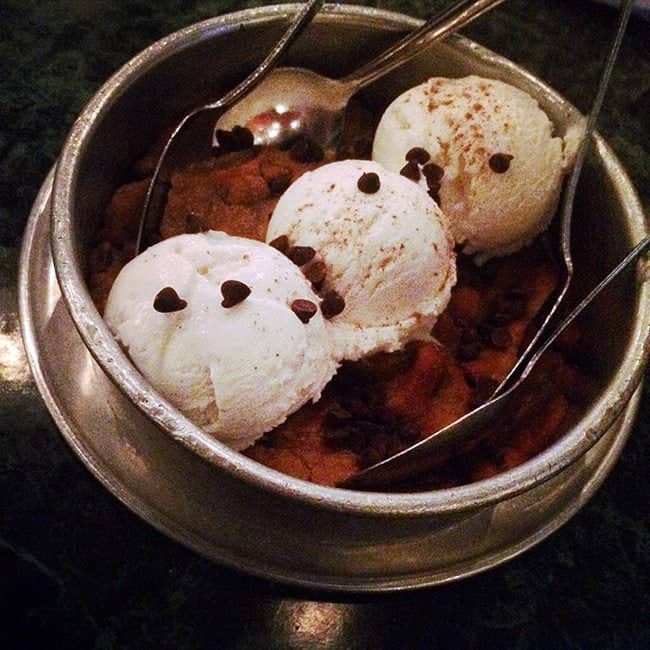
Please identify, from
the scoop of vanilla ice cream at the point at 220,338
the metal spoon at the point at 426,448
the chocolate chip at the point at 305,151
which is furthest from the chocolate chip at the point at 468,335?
the chocolate chip at the point at 305,151

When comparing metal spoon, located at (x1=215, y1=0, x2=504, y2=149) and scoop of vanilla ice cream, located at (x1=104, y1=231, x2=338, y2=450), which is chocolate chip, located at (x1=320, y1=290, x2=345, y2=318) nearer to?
scoop of vanilla ice cream, located at (x1=104, y1=231, x2=338, y2=450)

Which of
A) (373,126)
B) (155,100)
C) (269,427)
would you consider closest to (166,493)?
(269,427)

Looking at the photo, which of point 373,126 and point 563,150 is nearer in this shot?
point 563,150

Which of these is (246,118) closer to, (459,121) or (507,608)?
(459,121)

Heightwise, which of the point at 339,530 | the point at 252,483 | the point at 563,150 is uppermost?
the point at 563,150

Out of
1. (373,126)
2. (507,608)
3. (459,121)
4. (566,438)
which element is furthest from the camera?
(373,126)

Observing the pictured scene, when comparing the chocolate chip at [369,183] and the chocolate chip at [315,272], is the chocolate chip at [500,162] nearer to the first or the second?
the chocolate chip at [369,183]

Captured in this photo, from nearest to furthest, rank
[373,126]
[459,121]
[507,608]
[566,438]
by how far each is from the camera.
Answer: [566,438], [507,608], [459,121], [373,126]
